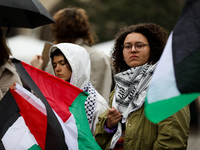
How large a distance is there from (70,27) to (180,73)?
→ 8.62 feet

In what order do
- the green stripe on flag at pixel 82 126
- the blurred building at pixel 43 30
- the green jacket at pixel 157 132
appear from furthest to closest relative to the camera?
the blurred building at pixel 43 30
the green stripe on flag at pixel 82 126
the green jacket at pixel 157 132

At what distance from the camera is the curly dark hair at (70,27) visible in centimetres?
421

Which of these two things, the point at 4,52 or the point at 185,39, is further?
the point at 4,52

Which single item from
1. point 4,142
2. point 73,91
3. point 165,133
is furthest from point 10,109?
point 165,133

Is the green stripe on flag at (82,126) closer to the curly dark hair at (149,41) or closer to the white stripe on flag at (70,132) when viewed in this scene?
the white stripe on flag at (70,132)

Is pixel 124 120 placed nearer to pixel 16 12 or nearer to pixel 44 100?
pixel 44 100

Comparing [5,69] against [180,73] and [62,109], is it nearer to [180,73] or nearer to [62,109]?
[62,109]

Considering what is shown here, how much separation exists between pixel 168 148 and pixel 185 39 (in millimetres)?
938

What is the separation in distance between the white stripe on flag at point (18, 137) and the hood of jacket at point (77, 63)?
938mm

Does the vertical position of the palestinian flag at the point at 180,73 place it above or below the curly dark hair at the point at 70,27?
below

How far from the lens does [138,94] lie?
2.70 meters

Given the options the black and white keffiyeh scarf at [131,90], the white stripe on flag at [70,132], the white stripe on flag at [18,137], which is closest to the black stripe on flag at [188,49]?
the black and white keffiyeh scarf at [131,90]

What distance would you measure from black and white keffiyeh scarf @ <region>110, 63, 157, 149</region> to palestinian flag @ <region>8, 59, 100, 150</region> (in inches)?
12.1

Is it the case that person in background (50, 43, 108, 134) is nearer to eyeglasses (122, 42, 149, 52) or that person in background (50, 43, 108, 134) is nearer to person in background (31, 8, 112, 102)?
person in background (31, 8, 112, 102)
